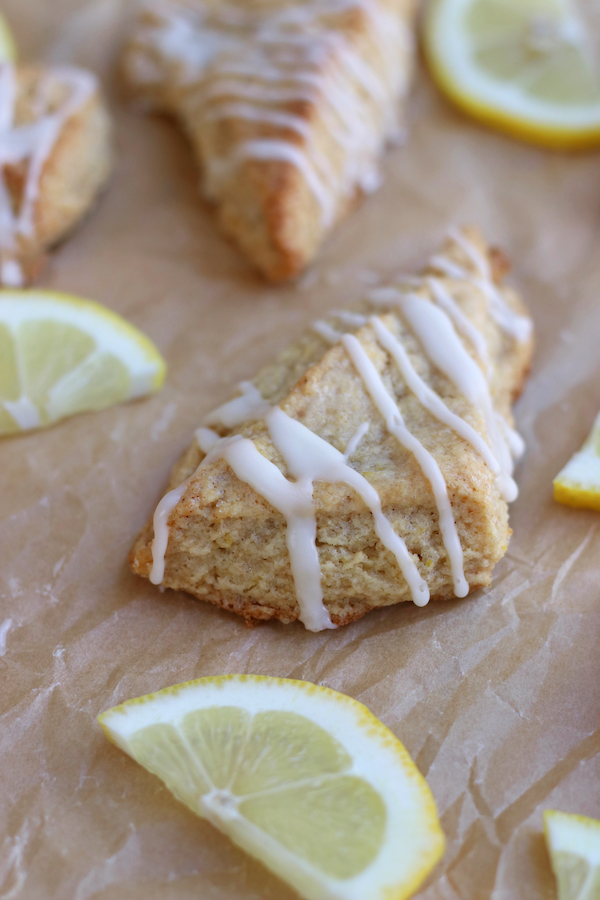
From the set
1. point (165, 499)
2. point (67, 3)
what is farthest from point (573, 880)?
point (67, 3)

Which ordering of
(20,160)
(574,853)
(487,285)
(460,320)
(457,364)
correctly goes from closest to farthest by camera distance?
(574,853) → (457,364) → (460,320) → (487,285) → (20,160)

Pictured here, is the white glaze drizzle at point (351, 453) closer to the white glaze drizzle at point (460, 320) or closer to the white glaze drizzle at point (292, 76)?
the white glaze drizzle at point (460, 320)

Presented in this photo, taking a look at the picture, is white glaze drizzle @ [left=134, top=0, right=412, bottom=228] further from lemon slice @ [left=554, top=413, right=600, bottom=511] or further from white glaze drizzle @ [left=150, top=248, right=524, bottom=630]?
lemon slice @ [left=554, top=413, right=600, bottom=511]

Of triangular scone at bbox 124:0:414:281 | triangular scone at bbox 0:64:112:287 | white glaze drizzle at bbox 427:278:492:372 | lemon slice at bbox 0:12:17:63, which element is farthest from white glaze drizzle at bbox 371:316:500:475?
lemon slice at bbox 0:12:17:63

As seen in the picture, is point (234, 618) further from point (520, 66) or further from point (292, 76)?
point (520, 66)

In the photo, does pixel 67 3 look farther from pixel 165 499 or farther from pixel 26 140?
pixel 165 499

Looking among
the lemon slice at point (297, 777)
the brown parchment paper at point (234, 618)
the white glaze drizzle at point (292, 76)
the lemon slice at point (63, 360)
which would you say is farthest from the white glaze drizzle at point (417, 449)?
the white glaze drizzle at point (292, 76)

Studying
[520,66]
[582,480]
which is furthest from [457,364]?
[520,66]
